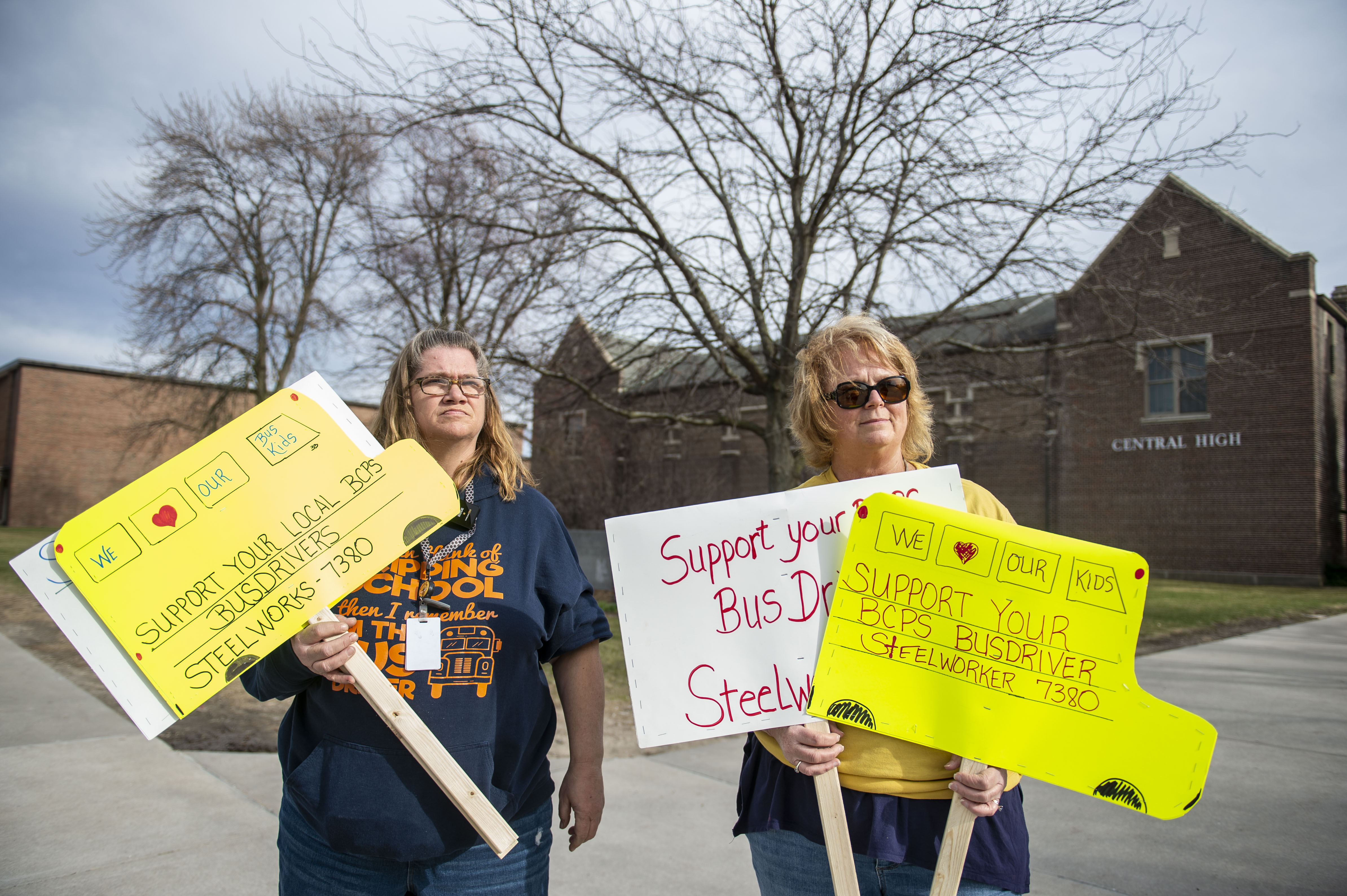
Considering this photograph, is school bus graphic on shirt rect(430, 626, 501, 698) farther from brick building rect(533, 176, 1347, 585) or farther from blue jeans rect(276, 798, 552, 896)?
brick building rect(533, 176, 1347, 585)

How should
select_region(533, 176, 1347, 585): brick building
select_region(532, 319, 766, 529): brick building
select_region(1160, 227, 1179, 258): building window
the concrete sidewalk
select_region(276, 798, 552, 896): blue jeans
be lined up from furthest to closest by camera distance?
select_region(1160, 227, 1179, 258): building window < select_region(533, 176, 1347, 585): brick building < select_region(532, 319, 766, 529): brick building < the concrete sidewalk < select_region(276, 798, 552, 896): blue jeans

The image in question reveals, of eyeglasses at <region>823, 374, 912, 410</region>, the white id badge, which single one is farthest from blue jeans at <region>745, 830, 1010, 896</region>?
eyeglasses at <region>823, 374, 912, 410</region>

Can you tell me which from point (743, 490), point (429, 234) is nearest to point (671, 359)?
point (429, 234)

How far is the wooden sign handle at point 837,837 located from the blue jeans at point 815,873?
0.03 metres

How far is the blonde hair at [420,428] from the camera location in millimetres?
1889

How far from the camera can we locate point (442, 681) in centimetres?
166

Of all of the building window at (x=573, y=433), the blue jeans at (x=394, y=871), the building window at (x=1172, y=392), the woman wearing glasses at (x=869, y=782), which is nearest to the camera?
the woman wearing glasses at (x=869, y=782)

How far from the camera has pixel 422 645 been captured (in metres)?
1.63

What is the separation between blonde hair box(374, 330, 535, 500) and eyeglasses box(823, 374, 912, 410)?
2.48 ft

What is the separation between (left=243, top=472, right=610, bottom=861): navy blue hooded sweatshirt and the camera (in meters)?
1.61

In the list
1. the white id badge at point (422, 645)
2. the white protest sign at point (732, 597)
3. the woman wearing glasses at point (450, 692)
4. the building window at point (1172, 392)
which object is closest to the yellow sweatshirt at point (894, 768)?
the white protest sign at point (732, 597)

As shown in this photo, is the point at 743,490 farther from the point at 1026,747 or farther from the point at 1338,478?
the point at 1026,747

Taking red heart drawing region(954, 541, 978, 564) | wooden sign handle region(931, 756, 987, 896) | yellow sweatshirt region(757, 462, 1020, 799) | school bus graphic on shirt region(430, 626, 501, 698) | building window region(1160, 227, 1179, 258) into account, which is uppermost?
building window region(1160, 227, 1179, 258)

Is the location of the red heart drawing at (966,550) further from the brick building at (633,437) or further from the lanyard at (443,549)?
the brick building at (633,437)
